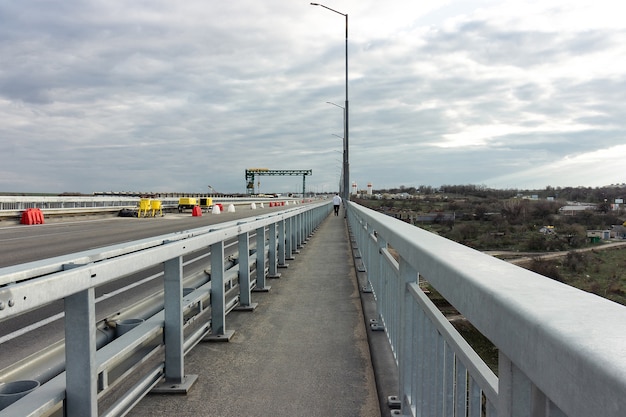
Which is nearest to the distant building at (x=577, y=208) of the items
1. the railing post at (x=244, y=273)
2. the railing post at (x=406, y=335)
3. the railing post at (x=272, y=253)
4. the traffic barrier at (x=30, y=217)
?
the railing post at (x=272, y=253)

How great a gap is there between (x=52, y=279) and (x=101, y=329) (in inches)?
59.1

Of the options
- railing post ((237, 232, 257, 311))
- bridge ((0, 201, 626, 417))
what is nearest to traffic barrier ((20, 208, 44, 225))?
bridge ((0, 201, 626, 417))

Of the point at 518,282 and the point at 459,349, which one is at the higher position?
the point at 518,282

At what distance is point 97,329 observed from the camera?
3674 mm

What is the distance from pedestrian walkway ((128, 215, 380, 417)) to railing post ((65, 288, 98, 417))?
3.97ft

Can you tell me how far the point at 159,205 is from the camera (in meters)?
35.9

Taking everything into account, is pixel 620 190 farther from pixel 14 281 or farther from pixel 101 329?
pixel 14 281

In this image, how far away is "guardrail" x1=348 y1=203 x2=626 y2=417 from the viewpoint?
0.93m

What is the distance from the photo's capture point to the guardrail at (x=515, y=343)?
93cm

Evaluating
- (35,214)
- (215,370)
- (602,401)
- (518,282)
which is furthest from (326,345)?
(35,214)

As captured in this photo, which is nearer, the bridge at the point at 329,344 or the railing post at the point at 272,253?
the bridge at the point at 329,344

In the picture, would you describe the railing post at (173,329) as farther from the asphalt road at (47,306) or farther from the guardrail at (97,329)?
the asphalt road at (47,306)

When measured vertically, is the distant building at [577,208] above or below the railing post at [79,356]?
above

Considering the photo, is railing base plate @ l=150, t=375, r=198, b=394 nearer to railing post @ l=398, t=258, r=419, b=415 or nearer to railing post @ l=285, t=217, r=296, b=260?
railing post @ l=398, t=258, r=419, b=415
